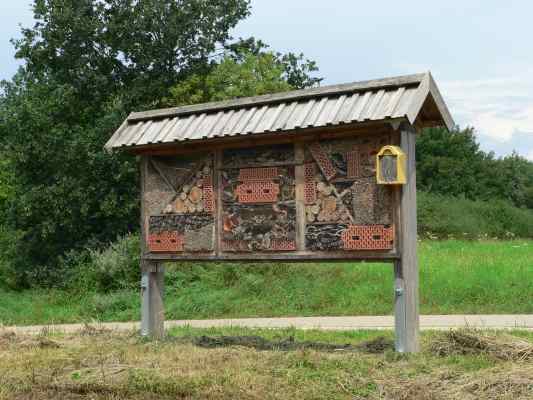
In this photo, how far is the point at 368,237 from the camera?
9188mm

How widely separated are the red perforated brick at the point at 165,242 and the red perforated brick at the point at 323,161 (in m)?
2.48

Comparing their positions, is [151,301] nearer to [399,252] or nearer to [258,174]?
[258,174]

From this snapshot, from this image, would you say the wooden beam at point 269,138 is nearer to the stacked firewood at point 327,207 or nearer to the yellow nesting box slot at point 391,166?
the yellow nesting box slot at point 391,166

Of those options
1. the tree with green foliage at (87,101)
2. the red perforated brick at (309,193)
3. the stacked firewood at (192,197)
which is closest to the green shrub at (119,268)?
the tree with green foliage at (87,101)

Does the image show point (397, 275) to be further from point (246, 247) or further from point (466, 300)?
point (466, 300)

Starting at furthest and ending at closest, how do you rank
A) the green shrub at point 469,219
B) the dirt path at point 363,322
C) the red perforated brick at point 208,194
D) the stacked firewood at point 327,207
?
the green shrub at point 469,219 < the dirt path at point 363,322 < the red perforated brick at point 208,194 < the stacked firewood at point 327,207

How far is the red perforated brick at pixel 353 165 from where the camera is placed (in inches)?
368

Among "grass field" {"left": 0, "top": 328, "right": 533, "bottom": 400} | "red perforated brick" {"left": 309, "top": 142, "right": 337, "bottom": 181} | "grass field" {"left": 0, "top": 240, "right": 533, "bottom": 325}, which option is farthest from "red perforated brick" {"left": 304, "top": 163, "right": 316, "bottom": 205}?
"grass field" {"left": 0, "top": 240, "right": 533, "bottom": 325}

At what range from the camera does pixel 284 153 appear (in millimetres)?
9961

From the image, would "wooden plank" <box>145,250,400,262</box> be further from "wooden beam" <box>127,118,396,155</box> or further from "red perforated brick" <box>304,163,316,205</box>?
"wooden beam" <box>127,118,396,155</box>

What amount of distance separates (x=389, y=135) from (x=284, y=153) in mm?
1515

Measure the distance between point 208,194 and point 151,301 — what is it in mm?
1976

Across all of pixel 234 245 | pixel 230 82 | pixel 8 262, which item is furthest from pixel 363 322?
pixel 8 262

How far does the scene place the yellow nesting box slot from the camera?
29.2 feet
